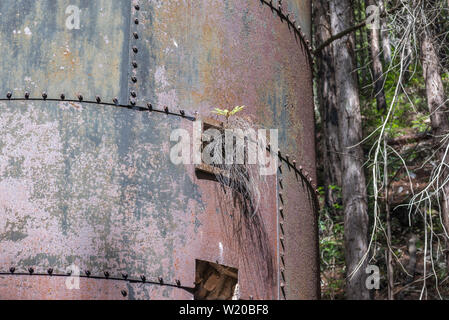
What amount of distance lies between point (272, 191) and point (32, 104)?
1.91 metres

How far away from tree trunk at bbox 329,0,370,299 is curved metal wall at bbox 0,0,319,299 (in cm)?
713

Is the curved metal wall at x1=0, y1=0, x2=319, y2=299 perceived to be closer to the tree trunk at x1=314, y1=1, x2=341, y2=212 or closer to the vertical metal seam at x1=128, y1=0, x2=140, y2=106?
the vertical metal seam at x1=128, y1=0, x2=140, y2=106

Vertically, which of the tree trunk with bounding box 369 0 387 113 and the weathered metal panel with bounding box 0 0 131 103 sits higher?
the tree trunk with bounding box 369 0 387 113

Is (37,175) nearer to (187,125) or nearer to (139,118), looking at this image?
(139,118)

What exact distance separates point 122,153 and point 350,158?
30.8 ft

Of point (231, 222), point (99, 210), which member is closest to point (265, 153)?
point (231, 222)

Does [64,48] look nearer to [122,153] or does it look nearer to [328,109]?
[122,153]

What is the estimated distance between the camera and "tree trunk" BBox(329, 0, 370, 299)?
1238 centimetres

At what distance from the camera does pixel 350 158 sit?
13469 millimetres

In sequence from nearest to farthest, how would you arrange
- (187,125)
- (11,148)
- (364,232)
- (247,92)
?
(11,148), (187,125), (247,92), (364,232)

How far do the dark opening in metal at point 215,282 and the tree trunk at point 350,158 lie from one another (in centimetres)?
732

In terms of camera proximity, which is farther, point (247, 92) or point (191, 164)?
point (247, 92)

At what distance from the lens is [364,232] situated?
1252cm

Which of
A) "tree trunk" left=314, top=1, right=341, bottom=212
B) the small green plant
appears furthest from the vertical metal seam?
"tree trunk" left=314, top=1, right=341, bottom=212
